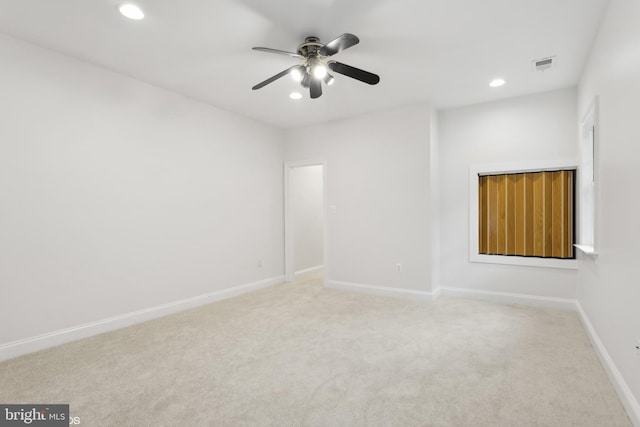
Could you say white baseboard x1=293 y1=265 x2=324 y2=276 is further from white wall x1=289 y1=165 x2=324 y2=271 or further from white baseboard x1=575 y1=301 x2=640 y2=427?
white baseboard x1=575 y1=301 x2=640 y2=427

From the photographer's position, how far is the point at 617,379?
2.12 m

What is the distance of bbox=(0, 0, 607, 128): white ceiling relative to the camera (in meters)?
2.34

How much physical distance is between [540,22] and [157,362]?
3.98 m

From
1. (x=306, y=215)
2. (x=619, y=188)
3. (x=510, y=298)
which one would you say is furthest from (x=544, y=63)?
(x=306, y=215)

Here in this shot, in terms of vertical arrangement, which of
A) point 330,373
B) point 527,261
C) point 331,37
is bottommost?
point 330,373

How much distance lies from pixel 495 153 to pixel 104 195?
4566mm

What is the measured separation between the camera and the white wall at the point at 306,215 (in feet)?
19.2

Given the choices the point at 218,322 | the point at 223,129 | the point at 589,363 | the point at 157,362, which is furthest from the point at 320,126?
the point at 589,363

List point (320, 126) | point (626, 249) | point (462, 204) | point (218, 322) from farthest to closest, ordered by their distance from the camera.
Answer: point (320, 126) < point (462, 204) < point (218, 322) < point (626, 249)

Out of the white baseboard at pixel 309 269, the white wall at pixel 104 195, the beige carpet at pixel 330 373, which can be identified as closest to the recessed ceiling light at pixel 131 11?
the white wall at pixel 104 195

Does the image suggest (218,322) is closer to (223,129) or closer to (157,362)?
(157,362)

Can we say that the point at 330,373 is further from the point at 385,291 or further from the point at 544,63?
the point at 544,63

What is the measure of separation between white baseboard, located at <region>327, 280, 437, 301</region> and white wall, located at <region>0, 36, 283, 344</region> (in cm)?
145

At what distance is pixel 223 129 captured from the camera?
456cm
